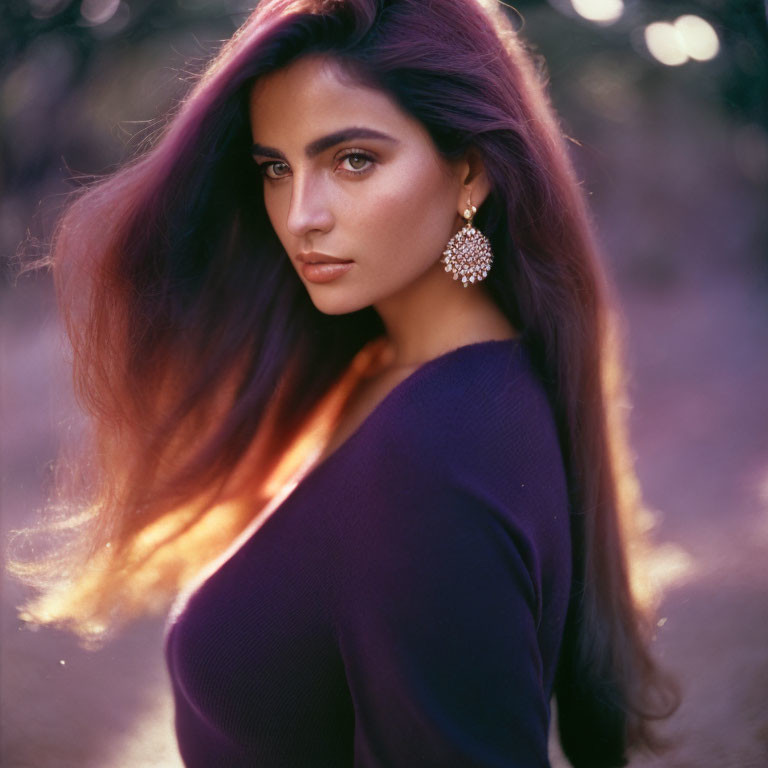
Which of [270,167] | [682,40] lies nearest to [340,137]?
[270,167]

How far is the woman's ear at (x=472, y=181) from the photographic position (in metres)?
1.32

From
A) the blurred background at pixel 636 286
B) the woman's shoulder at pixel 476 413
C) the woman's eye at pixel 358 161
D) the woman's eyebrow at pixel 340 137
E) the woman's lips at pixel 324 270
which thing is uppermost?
the woman's eyebrow at pixel 340 137

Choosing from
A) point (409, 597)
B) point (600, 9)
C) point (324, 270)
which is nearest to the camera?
point (409, 597)

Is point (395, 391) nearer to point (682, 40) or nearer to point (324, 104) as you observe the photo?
point (324, 104)

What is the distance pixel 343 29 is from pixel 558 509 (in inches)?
29.4

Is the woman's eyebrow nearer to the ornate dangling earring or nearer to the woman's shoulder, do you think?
the ornate dangling earring

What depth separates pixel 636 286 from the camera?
6.87m

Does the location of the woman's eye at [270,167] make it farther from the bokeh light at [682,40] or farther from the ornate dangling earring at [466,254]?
the bokeh light at [682,40]

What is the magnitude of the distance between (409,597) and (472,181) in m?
0.63

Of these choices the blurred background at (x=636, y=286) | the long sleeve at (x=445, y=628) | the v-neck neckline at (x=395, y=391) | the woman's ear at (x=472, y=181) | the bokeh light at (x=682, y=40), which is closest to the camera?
the long sleeve at (x=445, y=628)

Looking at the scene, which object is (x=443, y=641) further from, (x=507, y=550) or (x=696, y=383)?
(x=696, y=383)

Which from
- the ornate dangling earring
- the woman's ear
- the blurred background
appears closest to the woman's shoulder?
the ornate dangling earring

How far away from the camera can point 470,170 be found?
52.2 inches

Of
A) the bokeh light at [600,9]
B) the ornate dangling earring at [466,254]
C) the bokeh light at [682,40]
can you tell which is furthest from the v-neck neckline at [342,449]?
the bokeh light at [600,9]
